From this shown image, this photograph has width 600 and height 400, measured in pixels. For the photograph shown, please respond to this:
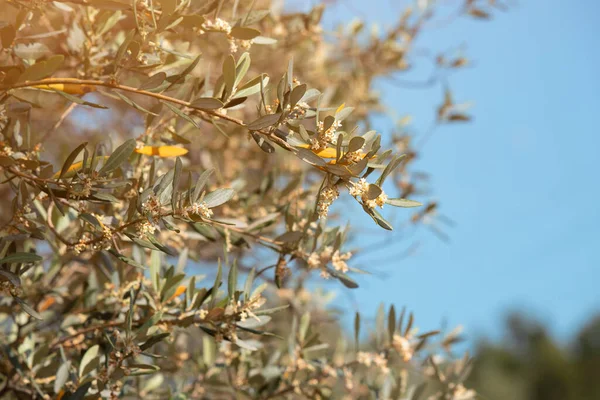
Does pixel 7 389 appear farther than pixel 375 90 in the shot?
No

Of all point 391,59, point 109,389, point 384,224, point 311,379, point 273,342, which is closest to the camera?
point 384,224

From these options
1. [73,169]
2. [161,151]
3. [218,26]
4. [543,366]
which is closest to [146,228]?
[73,169]

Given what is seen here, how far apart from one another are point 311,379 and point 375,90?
77.5 inches

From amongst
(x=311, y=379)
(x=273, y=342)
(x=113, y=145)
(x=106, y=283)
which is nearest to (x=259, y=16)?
(x=113, y=145)

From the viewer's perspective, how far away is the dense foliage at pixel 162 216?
1042mm

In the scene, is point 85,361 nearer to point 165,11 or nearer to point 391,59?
point 165,11

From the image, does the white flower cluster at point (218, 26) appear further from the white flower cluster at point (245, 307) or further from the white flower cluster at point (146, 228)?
the white flower cluster at point (245, 307)

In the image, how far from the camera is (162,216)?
105 centimetres

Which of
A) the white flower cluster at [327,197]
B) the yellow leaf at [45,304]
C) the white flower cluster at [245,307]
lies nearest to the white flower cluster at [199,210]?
the white flower cluster at [327,197]

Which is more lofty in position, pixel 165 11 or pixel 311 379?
pixel 165 11

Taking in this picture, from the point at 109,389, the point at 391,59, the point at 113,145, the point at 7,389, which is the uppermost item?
the point at 391,59

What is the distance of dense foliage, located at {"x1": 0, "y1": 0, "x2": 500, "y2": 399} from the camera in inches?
41.0

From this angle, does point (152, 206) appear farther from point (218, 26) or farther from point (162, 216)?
point (218, 26)

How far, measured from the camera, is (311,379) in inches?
67.6
